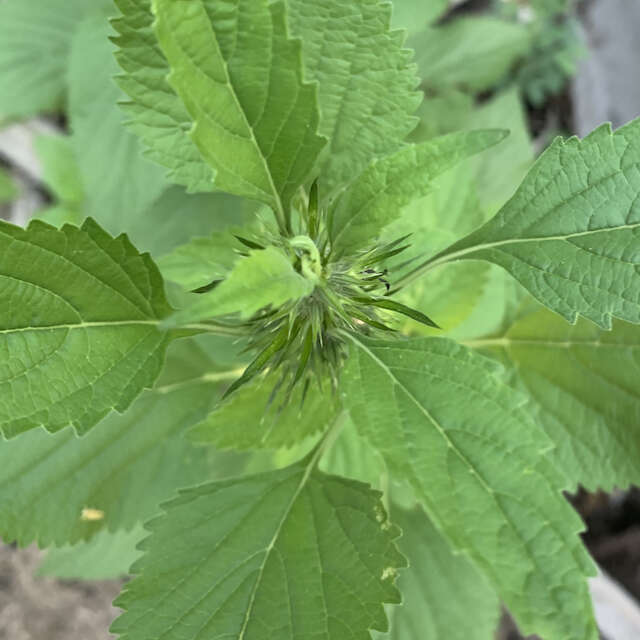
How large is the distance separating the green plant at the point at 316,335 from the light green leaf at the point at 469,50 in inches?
45.8

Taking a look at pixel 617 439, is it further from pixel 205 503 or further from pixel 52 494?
pixel 52 494

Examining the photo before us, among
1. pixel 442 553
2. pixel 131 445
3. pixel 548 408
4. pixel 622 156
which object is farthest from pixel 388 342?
pixel 442 553

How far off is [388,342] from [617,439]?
51 cm

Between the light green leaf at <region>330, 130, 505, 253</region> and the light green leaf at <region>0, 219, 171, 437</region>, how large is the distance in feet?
0.76

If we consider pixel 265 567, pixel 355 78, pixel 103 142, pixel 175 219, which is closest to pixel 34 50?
pixel 103 142

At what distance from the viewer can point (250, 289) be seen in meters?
0.55

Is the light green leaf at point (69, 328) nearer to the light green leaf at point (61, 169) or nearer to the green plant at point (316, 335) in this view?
the green plant at point (316, 335)

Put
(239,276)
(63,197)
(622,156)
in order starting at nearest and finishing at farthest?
(239,276) → (622,156) → (63,197)

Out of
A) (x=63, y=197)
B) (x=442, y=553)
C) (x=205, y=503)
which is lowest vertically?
(x=442, y=553)

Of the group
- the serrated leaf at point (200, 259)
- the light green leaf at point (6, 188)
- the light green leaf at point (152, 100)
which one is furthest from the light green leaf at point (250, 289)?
the light green leaf at point (6, 188)

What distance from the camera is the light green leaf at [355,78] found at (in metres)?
0.74

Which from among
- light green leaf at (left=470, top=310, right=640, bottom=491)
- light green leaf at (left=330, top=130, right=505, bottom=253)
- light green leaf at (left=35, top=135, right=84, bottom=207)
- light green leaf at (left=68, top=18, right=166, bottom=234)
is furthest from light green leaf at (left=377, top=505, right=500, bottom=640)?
light green leaf at (left=35, top=135, right=84, bottom=207)

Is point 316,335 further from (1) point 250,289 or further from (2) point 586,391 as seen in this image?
(2) point 586,391

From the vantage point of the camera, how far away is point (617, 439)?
3.32ft
